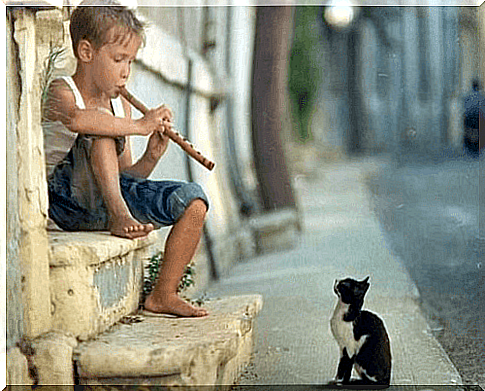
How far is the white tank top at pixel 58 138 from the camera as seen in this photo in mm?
2605

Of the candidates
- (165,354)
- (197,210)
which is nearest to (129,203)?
(197,210)

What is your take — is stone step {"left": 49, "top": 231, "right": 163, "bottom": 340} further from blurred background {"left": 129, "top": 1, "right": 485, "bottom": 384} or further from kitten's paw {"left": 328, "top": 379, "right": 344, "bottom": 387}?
kitten's paw {"left": 328, "top": 379, "right": 344, "bottom": 387}

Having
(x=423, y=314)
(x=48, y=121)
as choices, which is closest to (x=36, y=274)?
(x=48, y=121)

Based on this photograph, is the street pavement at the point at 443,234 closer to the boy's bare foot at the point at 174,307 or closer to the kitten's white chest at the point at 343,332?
the kitten's white chest at the point at 343,332

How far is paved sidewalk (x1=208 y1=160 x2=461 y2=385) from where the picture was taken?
8.87 ft

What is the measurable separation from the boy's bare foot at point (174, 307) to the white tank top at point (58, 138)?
502 millimetres

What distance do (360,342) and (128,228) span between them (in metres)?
0.76

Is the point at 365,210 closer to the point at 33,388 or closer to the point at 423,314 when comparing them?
the point at 423,314

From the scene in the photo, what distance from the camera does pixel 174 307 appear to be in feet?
8.75

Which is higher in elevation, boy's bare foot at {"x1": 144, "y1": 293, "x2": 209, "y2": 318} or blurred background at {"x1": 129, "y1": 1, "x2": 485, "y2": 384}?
blurred background at {"x1": 129, "y1": 1, "x2": 485, "y2": 384}

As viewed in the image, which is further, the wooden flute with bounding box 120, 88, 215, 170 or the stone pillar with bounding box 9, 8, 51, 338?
the wooden flute with bounding box 120, 88, 215, 170

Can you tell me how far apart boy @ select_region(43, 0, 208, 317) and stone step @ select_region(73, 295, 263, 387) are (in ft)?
0.42

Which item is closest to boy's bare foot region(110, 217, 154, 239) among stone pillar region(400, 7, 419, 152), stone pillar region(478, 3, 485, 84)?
stone pillar region(400, 7, 419, 152)

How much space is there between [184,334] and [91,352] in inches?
10.3
